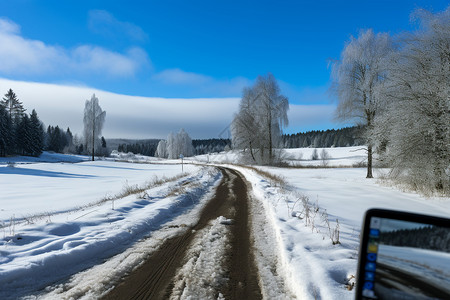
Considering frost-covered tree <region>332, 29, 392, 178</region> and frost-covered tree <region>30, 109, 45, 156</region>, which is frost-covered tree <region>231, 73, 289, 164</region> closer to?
frost-covered tree <region>332, 29, 392, 178</region>

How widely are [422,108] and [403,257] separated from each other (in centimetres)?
1410

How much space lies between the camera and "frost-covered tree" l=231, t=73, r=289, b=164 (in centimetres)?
3656

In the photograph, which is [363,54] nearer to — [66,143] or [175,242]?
[175,242]

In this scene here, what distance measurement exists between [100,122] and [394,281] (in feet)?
205

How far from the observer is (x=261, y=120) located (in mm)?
37531

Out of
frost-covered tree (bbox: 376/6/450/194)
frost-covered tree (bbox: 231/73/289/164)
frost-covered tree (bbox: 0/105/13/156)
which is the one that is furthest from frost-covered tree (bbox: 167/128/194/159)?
frost-covered tree (bbox: 376/6/450/194)

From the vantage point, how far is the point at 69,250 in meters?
4.47

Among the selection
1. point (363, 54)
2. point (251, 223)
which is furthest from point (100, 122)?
point (251, 223)

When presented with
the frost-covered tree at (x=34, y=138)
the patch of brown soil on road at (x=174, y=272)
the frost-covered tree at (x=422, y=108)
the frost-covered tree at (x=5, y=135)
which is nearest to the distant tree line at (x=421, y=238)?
the patch of brown soil on road at (x=174, y=272)

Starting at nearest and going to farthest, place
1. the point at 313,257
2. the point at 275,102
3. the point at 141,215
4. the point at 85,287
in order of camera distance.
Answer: the point at 85,287 < the point at 313,257 < the point at 141,215 < the point at 275,102

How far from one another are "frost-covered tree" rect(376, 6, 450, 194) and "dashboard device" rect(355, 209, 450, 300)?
507 inches

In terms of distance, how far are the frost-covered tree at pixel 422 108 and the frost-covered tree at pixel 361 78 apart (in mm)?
5711

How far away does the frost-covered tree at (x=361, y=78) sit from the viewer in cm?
1967

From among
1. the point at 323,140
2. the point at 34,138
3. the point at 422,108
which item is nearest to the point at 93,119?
the point at 34,138
